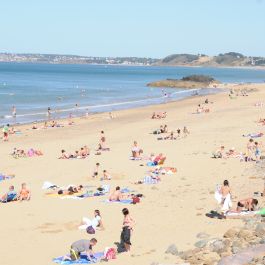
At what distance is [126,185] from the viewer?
1789cm

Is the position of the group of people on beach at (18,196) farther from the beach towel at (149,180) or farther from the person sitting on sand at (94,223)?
the beach towel at (149,180)

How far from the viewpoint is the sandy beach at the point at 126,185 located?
12.1 metres

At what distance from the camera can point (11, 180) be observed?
63.7 ft

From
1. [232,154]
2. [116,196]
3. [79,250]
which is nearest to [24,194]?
[116,196]

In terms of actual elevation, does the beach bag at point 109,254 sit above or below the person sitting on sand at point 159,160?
below

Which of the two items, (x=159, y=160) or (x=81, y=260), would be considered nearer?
(x=81, y=260)

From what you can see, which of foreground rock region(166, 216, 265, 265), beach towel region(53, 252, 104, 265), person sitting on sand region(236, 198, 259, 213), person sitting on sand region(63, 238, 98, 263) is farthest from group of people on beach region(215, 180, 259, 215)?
person sitting on sand region(63, 238, 98, 263)

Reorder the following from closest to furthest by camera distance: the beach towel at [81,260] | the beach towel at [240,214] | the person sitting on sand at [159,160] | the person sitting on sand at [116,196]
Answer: the beach towel at [81,260] < the beach towel at [240,214] < the person sitting on sand at [116,196] < the person sitting on sand at [159,160]

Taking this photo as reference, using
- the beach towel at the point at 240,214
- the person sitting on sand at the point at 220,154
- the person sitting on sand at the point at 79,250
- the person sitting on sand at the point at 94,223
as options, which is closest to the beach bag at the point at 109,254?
the person sitting on sand at the point at 79,250

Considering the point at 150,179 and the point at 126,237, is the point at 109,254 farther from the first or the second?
the point at 150,179

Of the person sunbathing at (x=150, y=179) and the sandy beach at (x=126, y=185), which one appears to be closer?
the sandy beach at (x=126, y=185)

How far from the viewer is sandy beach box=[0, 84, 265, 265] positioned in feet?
39.5

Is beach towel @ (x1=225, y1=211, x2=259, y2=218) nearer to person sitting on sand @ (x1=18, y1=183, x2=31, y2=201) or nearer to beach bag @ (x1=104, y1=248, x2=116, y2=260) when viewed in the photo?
beach bag @ (x1=104, y1=248, x2=116, y2=260)

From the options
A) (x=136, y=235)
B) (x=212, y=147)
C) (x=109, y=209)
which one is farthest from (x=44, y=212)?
(x=212, y=147)
